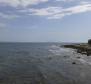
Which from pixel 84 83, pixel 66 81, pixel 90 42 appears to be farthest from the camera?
pixel 90 42

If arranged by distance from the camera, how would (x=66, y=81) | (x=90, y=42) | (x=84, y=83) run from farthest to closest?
1. (x=90, y=42)
2. (x=66, y=81)
3. (x=84, y=83)

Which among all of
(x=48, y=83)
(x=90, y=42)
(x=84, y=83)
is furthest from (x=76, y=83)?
(x=90, y=42)

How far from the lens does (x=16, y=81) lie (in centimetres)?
2355

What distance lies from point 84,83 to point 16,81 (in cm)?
833

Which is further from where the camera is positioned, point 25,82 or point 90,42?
point 90,42

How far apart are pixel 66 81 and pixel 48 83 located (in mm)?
2591

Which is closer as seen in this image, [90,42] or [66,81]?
[66,81]

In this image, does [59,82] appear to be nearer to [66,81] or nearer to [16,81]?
[66,81]

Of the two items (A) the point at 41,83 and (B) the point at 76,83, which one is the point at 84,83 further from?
(A) the point at 41,83

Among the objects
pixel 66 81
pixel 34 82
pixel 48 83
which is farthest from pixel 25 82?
pixel 66 81

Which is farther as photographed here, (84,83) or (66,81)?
(66,81)

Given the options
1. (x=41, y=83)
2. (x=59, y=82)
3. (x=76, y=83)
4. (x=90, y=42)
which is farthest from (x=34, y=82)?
(x=90, y=42)

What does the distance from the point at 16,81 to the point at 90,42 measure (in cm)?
8209

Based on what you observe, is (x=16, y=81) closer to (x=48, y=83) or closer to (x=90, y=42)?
(x=48, y=83)
